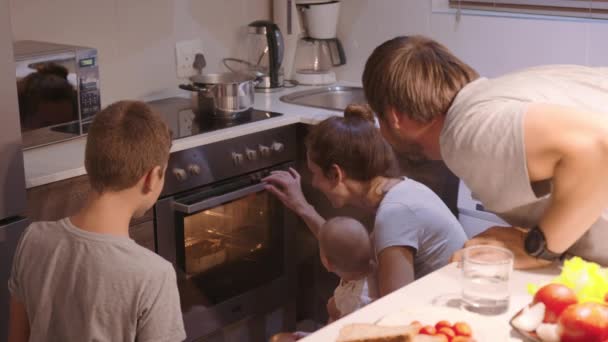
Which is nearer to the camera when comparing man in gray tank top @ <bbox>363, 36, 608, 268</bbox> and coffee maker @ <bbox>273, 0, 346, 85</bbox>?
man in gray tank top @ <bbox>363, 36, 608, 268</bbox>

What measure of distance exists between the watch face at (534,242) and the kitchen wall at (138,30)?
1.91 meters

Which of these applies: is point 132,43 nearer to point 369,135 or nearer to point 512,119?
point 369,135

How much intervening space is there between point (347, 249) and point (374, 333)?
892mm

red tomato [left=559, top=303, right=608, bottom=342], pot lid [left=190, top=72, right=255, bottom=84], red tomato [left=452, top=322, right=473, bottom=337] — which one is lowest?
red tomato [left=452, top=322, right=473, bottom=337]

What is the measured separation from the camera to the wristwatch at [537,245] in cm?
154

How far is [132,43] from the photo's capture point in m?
3.15

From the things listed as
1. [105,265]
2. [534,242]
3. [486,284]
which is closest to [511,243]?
[534,242]

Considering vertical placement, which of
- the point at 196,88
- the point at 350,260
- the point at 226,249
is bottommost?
the point at 226,249

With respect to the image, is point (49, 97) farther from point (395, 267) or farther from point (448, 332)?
point (448, 332)

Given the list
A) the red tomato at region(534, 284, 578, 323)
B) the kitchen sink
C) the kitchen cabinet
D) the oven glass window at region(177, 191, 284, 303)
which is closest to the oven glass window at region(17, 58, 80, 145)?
the kitchen cabinet

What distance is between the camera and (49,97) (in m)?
2.56

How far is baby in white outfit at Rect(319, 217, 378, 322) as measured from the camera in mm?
2160

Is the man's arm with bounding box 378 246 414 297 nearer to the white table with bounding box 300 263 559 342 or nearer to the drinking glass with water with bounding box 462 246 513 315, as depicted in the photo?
the white table with bounding box 300 263 559 342

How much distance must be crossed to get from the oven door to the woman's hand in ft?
0.24
